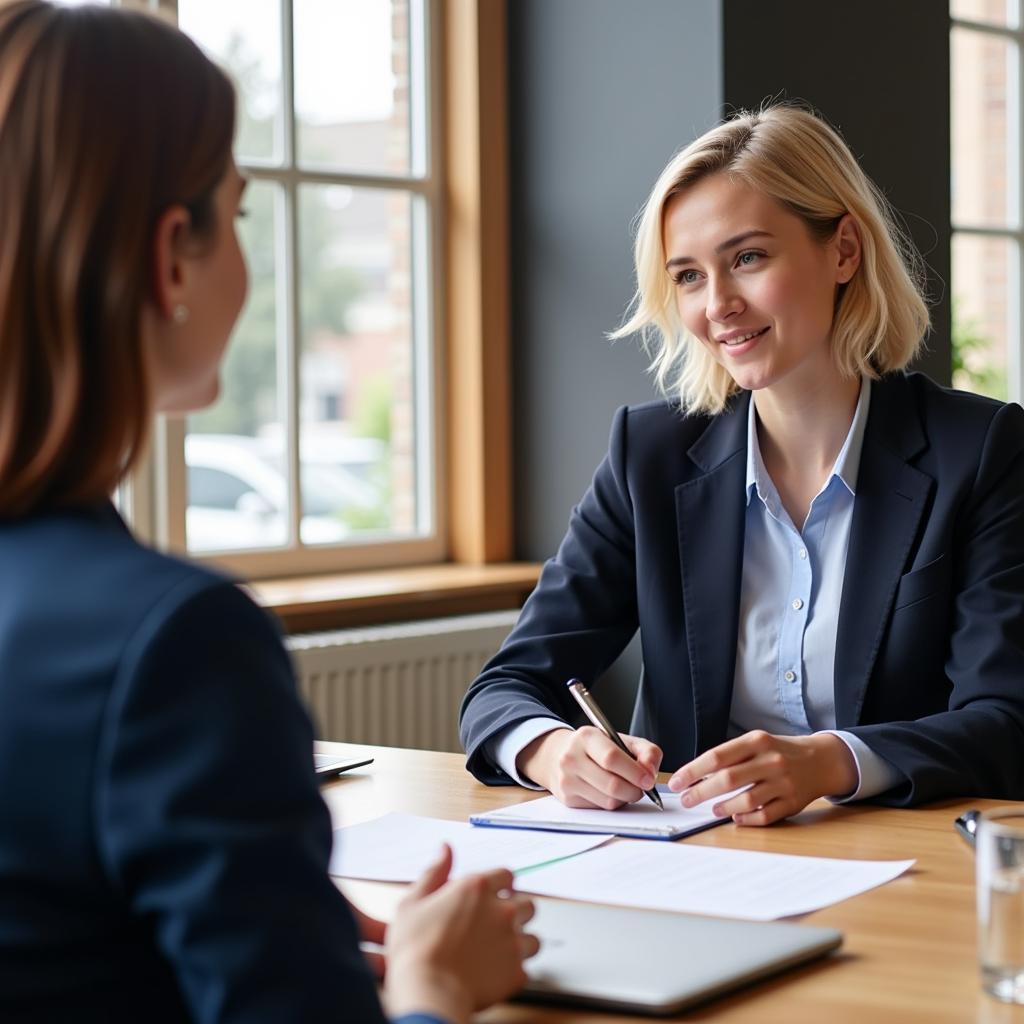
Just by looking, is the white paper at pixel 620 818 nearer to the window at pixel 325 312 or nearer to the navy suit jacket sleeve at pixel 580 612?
the navy suit jacket sleeve at pixel 580 612

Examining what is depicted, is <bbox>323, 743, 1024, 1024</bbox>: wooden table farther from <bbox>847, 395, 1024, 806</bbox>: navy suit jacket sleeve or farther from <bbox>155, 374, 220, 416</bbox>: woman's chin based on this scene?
<bbox>155, 374, 220, 416</bbox>: woman's chin

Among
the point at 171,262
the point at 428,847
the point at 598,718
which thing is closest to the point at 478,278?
the point at 598,718

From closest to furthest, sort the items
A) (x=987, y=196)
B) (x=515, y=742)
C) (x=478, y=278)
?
(x=515, y=742) → (x=478, y=278) → (x=987, y=196)

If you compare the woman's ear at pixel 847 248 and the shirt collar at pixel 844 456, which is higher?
the woman's ear at pixel 847 248

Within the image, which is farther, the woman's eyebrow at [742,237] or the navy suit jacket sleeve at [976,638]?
the woman's eyebrow at [742,237]

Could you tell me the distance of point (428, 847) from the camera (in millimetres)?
1583

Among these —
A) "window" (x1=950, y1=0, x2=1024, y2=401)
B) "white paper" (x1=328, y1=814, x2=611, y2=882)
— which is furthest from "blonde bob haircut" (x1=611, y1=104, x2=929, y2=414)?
"window" (x1=950, y1=0, x2=1024, y2=401)

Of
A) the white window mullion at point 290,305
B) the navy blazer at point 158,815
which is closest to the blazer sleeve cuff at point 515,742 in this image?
the navy blazer at point 158,815

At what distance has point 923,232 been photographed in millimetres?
4238

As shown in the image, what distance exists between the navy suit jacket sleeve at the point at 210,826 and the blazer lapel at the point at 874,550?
4.56 ft

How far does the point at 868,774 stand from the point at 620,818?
0.96 ft

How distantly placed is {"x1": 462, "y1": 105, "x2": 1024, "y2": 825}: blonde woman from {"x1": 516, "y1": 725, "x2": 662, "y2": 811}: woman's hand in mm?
122

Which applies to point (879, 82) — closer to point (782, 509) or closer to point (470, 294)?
point (470, 294)

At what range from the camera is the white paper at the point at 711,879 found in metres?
1.35
